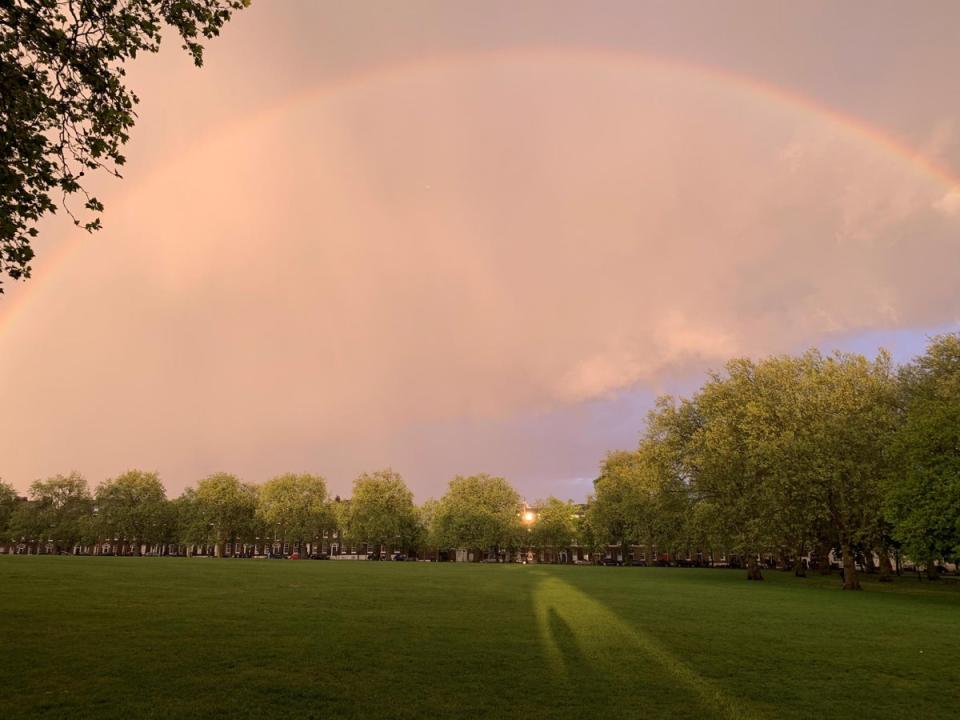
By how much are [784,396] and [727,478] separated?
949cm

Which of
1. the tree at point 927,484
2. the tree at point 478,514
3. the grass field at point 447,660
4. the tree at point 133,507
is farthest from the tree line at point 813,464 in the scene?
the tree at point 133,507

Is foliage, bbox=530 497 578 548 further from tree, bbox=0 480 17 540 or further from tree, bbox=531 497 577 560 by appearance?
tree, bbox=0 480 17 540

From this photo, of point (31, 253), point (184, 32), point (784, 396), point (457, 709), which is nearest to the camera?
point (457, 709)

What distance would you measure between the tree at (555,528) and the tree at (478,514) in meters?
17.2

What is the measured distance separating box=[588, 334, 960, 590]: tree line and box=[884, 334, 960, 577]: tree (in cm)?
10

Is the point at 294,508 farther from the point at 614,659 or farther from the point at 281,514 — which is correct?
the point at 614,659

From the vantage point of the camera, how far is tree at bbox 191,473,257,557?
141250 millimetres

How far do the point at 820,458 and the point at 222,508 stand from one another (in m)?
128

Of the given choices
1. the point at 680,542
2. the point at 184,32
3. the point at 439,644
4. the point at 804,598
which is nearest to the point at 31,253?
the point at 184,32

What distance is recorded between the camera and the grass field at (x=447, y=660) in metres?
12.0

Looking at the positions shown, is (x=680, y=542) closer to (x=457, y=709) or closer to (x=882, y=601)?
(x=882, y=601)

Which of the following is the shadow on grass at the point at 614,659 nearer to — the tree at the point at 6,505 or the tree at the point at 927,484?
the tree at the point at 927,484

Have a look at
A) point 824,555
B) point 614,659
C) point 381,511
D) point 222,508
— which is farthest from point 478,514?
point 614,659

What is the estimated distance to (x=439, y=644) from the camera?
59.4ft
